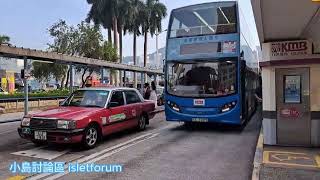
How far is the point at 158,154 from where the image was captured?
895cm

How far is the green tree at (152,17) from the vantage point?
2007 inches

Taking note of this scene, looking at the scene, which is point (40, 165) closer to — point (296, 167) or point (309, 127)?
point (296, 167)

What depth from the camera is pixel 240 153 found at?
9172 millimetres

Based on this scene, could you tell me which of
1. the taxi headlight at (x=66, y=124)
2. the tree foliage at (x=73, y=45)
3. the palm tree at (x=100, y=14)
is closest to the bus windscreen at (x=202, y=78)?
the taxi headlight at (x=66, y=124)

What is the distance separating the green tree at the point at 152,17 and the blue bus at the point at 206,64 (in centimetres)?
3822

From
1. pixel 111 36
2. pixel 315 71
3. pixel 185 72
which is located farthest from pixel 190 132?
pixel 111 36

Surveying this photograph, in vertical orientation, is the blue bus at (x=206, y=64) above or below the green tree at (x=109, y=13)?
below

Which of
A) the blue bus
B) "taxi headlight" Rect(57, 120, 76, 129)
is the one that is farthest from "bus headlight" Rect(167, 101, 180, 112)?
"taxi headlight" Rect(57, 120, 76, 129)

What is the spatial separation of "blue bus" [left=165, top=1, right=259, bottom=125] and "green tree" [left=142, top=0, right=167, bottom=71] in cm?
3822

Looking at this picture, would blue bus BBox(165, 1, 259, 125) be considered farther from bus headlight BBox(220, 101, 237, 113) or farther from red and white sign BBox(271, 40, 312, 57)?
red and white sign BBox(271, 40, 312, 57)

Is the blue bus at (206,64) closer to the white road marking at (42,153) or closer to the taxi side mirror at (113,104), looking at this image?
the taxi side mirror at (113,104)

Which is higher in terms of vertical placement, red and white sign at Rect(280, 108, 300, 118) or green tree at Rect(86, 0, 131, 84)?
green tree at Rect(86, 0, 131, 84)

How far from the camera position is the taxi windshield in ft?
34.2

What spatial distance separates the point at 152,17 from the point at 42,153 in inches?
1777
